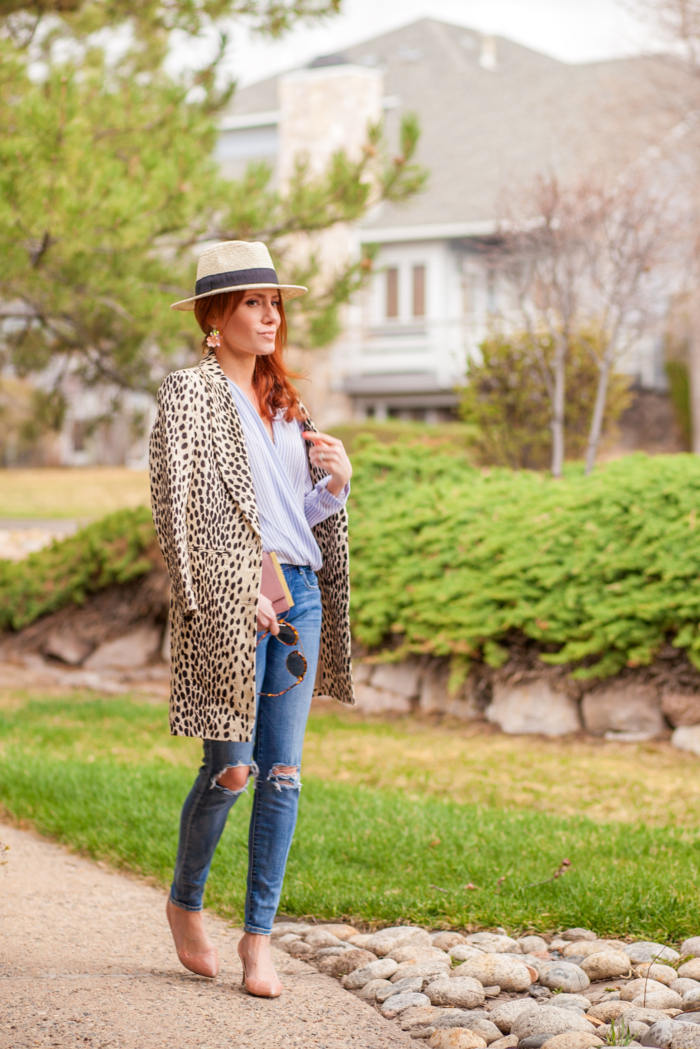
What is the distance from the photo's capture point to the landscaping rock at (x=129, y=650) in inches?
401

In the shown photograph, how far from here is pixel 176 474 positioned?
306cm

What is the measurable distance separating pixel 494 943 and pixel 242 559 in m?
1.64

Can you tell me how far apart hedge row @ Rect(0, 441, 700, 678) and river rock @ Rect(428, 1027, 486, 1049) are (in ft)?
13.5

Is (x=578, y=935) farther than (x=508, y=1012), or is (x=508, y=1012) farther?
(x=578, y=935)

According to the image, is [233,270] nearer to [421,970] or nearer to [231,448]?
[231,448]

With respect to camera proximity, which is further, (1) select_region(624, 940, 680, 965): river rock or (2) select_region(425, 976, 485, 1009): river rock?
(1) select_region(624, 940, 680, 965): river rock

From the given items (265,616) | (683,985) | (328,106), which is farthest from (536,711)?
(328,106)

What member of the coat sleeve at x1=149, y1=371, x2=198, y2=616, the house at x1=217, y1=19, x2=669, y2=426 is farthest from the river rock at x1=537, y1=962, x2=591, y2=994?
the house at x1=217, y1=19, x2=669, y2=426

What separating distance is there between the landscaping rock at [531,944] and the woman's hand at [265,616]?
1.48 meters

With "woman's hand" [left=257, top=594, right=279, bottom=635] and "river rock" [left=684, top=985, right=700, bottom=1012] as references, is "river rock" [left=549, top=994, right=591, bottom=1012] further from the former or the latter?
"woman's hand" [left=257, top=594, right=279, bottom=635]

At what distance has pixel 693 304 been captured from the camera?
18.9 meters

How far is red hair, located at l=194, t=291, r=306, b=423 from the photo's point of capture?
3.34m

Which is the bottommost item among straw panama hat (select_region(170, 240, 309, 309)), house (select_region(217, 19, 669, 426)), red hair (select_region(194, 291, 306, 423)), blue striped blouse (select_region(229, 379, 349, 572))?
blue striped blouse (select_region(229, 379, 349, 572))

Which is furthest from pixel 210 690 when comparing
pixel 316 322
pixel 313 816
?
pixel 316 322
